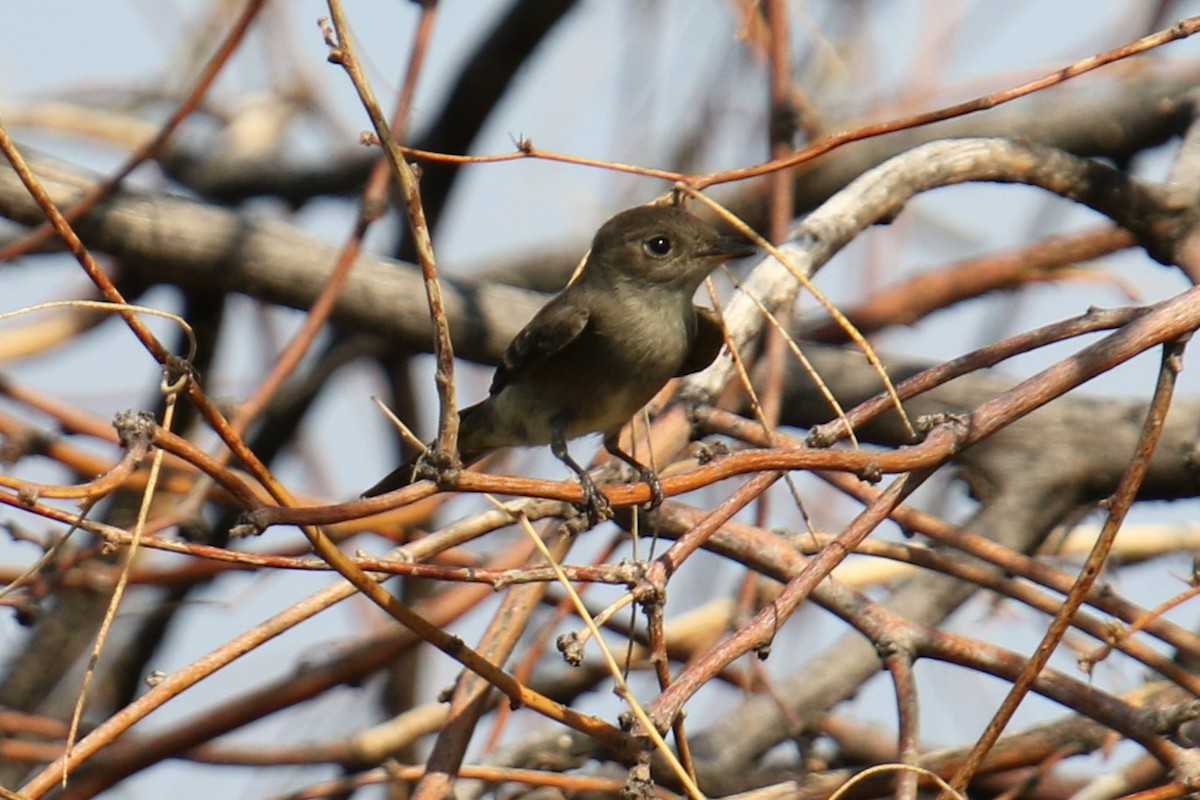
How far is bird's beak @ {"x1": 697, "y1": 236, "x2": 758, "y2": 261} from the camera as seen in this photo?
336 centimetres

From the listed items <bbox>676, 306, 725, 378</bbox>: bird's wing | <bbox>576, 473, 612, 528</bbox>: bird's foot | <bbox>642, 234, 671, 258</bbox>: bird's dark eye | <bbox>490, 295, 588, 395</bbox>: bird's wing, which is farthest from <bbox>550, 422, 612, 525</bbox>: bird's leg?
<bbox>642, 234, 671, 258</bbox>: bird's dark eye

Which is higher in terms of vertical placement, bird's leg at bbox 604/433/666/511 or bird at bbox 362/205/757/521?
bird at bbox 362/205/757/521

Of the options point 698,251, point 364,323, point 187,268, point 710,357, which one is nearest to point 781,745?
point 710,357

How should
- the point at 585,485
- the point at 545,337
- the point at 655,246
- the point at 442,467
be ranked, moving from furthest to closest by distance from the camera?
the point at 655,246 → the point at 545,337 → the point at 585,485 → the point at 442,467

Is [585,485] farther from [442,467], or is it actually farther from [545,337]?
[545,337]

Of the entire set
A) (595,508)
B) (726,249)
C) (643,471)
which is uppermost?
(726,249)

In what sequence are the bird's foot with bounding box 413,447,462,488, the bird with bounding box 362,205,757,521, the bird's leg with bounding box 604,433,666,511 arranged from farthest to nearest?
the bird with bounding box 362,205,757,521, the bird's leg with bounding box 604,433,666,511, the bird's foot with bounding box 413,447,462,488

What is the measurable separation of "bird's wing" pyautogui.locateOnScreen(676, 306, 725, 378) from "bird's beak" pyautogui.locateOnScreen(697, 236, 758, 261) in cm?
12

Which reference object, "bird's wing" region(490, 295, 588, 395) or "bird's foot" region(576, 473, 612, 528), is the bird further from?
"bird's foot" region(576, 473, 612, 528)

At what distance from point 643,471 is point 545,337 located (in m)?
0.60

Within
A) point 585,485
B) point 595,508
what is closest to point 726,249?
point 595,508

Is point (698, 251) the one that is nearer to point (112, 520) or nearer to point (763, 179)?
point (763, 179)

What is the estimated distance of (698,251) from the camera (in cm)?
349

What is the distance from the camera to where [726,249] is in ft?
11.2
